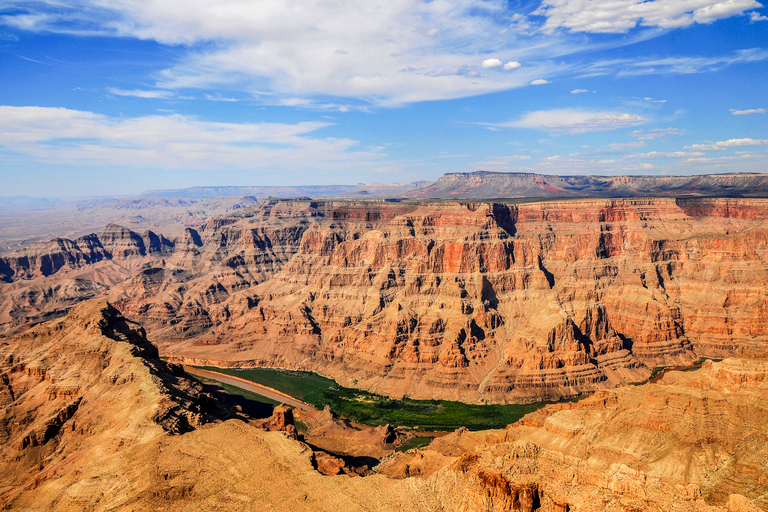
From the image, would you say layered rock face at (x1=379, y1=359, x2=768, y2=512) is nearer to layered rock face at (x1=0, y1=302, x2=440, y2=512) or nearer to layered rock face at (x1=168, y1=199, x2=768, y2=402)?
layered rock face at (x1=0, y1=302, x2=440, y2=512)

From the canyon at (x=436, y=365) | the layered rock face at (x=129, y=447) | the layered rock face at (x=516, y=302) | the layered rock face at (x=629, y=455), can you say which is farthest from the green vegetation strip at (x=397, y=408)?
the layered rock face at (x=129, y=447)

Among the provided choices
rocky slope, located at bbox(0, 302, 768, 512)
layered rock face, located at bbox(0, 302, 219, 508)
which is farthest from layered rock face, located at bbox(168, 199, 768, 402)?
layered rock face, located at bbox(0, 302, 219, 508)

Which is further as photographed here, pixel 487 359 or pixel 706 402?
pixel 487 359

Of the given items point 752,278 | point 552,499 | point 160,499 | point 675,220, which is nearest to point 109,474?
point 160,499

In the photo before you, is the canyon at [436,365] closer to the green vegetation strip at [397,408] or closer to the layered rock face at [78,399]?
the layered rock face at [78,399]

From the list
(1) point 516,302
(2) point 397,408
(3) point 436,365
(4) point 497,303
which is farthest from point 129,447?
(1) point 516,302

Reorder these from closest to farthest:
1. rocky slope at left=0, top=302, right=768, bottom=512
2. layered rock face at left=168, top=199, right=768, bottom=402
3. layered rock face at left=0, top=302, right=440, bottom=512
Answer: rocky slope at left=0, top=302, right=768, bottom=512 → layered rock face at left=0, top=302, right=440, bottom=512 → layered rock face at left=168, top=199, right=768, bottom=402

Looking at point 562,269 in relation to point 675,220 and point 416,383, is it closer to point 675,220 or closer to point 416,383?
point 675,220

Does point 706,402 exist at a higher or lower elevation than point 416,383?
higher
